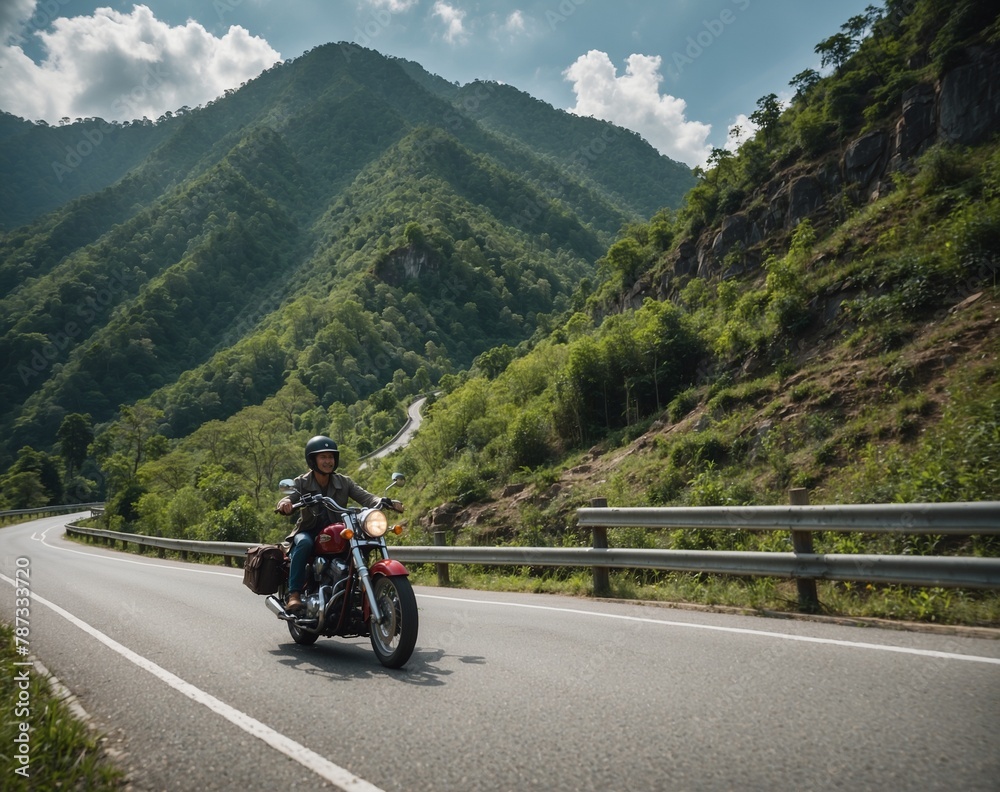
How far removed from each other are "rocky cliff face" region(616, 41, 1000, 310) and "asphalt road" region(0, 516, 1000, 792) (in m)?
29.7

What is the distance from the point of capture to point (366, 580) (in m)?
5.00

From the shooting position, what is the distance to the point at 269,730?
347 centimetres

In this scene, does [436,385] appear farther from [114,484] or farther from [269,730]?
[269,730]

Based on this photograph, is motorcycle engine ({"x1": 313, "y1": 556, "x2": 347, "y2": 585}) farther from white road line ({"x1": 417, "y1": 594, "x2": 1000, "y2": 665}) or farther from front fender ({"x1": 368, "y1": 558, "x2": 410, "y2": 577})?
white road line ({"x1": 417, "y1": 594, "x2": 1000, "y2": 665})

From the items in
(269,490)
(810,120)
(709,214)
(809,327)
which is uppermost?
(810,120)

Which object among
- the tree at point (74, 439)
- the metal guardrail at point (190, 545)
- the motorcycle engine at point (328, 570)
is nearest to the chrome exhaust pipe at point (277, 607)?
the motorcycle engine at point (328, 570)

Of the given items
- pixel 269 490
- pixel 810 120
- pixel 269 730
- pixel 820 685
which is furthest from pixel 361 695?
pixel 269 490

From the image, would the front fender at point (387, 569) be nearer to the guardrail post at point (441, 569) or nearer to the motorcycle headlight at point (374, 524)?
the motorcycle headlight at point (374, 524)

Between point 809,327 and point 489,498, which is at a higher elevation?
point 809,327

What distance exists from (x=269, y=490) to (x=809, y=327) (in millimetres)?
43209

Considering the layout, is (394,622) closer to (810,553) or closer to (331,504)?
(331,504)

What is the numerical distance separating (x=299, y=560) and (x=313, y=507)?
1.68ft

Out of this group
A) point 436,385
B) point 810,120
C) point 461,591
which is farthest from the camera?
point 436,385

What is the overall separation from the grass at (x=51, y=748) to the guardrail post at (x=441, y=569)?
712cm
